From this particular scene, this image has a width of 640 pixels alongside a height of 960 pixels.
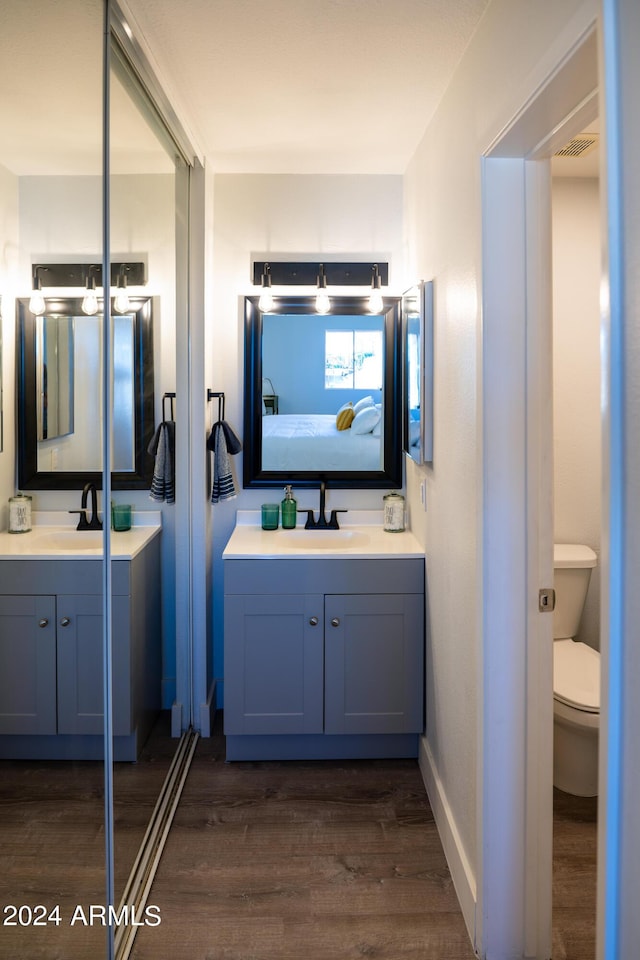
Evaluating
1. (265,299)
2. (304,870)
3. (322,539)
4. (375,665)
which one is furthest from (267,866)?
(265,299)

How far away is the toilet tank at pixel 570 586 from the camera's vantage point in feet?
8.93

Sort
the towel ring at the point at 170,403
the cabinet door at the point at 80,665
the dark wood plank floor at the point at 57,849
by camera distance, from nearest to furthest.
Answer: the dark wood plank floor at the point at 57,849 → the cabinet door at the point at 80,665 → the towel ring at the point at 170,403

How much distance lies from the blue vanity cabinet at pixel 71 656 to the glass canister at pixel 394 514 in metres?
1.18

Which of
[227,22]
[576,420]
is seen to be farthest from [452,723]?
[227,22]

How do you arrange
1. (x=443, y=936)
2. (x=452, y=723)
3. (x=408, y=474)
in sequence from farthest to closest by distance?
(x=408, y=474) → (x=452, y=723) → (x=443, y=936)

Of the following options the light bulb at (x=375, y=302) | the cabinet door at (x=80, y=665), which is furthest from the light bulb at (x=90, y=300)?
the light bulb at (x=375, y=302)

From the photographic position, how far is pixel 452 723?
2.15 m

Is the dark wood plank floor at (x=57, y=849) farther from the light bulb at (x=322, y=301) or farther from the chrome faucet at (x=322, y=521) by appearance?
the light bulb at (x=322, y=301)

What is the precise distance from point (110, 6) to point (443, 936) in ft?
8.46

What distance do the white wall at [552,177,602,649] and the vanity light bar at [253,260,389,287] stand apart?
786 millimetres

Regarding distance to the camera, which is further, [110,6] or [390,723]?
[390,723]

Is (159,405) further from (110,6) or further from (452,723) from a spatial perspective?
(452,723)

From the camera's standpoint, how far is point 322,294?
3055 mm

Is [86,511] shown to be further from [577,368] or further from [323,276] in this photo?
[577,368]
